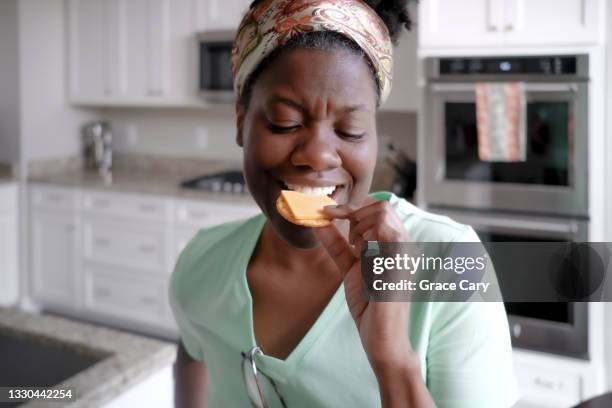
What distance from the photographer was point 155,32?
2.77 m

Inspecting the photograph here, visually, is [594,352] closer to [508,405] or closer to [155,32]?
[508,405]

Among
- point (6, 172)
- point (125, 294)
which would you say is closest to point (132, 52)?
point (6, 172)

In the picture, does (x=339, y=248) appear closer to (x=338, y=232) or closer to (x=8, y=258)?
(x=338, y=232)

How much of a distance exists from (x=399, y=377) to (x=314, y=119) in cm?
19

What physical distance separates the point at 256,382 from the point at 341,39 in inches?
12.2

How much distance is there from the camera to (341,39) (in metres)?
0.46

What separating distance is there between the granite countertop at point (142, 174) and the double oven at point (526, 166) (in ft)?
1.71

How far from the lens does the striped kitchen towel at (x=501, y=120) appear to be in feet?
5.46

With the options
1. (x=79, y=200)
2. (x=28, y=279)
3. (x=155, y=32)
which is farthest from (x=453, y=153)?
(x=28, y=279)

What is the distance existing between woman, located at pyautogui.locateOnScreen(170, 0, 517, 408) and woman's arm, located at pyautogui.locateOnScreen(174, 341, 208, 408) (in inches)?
6.6

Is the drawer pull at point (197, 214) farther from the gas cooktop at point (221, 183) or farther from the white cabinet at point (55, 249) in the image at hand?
the white cabinet at point (55, 249)

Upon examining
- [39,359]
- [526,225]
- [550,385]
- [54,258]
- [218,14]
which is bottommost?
[550,385]

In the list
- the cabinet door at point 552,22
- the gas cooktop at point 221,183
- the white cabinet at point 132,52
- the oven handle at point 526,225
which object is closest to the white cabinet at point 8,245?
the white cabinet at point 132,52

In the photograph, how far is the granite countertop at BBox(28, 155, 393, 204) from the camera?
99.7 inches
